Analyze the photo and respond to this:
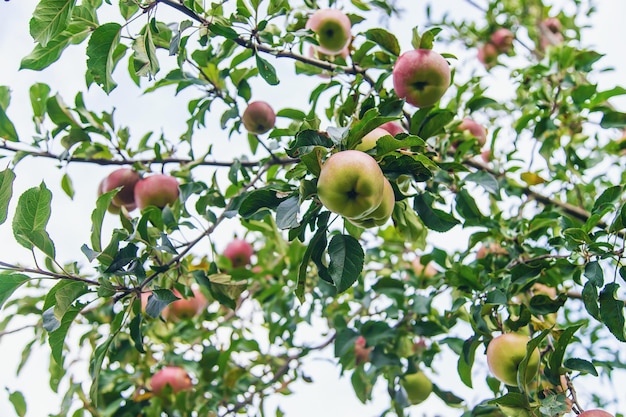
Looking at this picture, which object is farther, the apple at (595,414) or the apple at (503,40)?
the apple at (503,40)

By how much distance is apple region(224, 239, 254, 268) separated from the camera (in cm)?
279

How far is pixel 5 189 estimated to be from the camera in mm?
1185

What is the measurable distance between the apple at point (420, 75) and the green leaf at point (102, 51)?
760 millimetres

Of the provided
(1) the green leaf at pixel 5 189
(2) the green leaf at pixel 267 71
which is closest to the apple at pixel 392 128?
(2) the green leaf at pixel 267 71

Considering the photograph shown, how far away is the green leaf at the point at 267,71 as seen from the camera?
1.58 metres

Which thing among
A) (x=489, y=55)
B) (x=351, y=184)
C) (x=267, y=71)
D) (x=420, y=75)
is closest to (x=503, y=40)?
(x=489, y=55)

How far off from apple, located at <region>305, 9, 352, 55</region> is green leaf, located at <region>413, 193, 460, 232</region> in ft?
2.32

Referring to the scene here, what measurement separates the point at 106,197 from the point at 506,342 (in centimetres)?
108

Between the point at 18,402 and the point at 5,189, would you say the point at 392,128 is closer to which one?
the point at 5,189

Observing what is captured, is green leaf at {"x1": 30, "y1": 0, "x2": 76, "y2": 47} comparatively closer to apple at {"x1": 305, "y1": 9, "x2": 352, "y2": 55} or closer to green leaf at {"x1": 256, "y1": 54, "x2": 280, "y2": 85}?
green leaf at {"x1": 256, "y1": 54, "x2": 280, "y2": 85}

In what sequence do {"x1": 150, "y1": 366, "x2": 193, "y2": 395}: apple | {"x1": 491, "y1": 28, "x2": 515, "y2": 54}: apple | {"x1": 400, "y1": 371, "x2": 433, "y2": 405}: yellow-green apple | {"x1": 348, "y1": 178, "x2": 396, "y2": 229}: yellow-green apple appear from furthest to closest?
{"x1": 491, "y1": 28, "x2": 515, "y2": 54}: apple, {"x1": 150, "y1": 366, "x2": 193, "y2": 395}: apple, {"x1": 400, "y1": 371, "x2": 433, "y2": 405}: yellow-green apple, {"x1": 348, "y1": 178, "x2": 396, "y2": 229}: yellow-green apple

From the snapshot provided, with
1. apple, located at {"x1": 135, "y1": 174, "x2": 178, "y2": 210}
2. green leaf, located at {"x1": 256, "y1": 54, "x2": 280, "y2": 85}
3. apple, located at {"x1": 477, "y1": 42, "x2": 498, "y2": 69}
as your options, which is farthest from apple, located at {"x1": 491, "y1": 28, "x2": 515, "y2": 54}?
apple, located at {"x1": 135, "y1": 174, "x2": 178, "y2": 210}

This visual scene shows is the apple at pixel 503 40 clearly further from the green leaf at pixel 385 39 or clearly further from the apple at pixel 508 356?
the apple at pixel 508 356

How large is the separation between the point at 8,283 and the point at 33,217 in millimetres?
160
